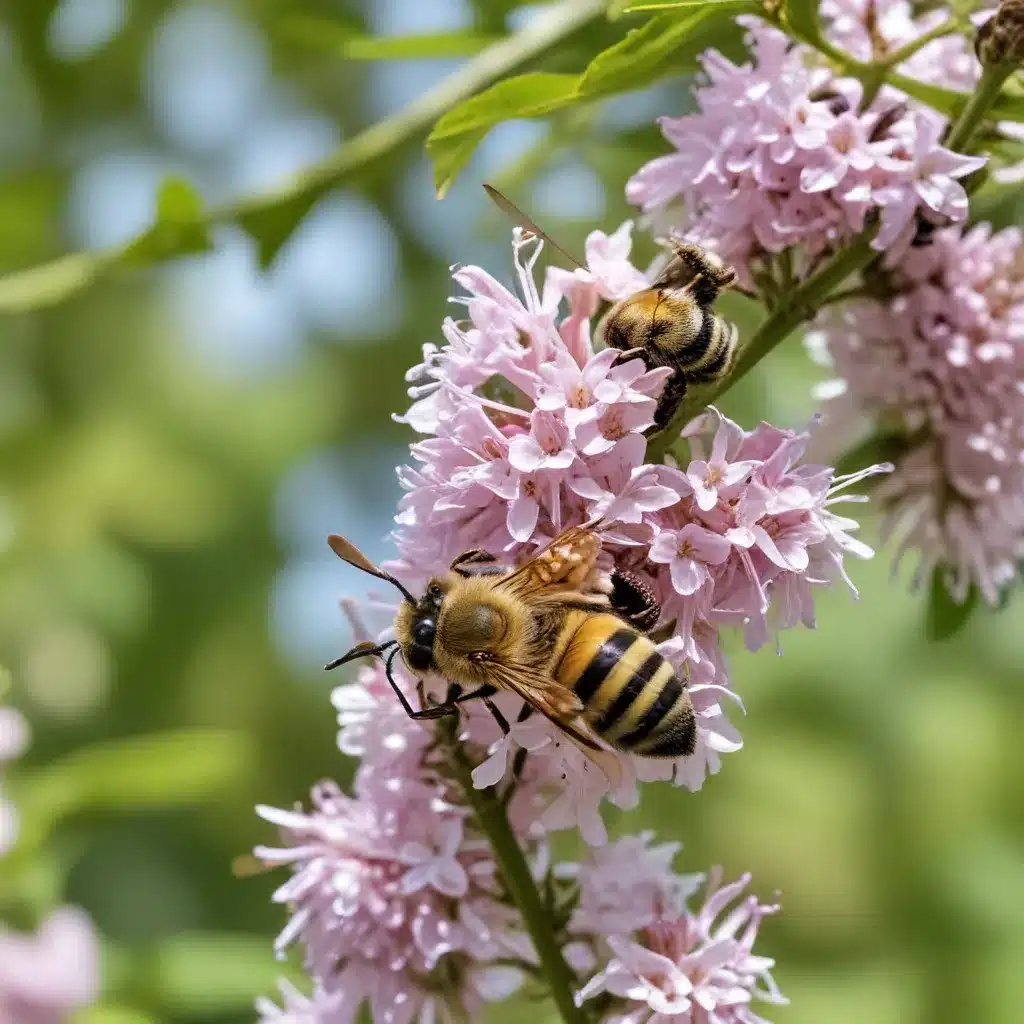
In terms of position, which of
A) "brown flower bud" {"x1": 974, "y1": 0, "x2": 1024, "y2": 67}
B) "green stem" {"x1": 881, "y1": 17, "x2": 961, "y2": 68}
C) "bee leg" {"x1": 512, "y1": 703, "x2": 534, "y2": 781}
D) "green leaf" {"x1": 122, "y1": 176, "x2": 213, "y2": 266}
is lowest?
"bee leg" {"x1": 512, "y1": 703, "x2": 534, "y2": 781}

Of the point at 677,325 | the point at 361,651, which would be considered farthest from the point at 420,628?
the point at 677,325

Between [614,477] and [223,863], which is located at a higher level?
[614,477]

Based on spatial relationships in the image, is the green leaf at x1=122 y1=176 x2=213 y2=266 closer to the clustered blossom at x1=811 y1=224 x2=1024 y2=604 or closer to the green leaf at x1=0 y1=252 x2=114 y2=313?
the green leaf at x1=0 y1=252 x2=114 y2=313

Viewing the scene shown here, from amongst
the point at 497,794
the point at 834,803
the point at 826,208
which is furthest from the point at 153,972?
→ the point at 834,803

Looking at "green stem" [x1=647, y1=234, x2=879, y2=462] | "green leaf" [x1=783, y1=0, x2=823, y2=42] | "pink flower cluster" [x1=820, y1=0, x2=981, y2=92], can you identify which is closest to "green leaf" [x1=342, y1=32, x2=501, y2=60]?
"pink flower cluster" [x1=820, y1=0, x2=981, y2=92]

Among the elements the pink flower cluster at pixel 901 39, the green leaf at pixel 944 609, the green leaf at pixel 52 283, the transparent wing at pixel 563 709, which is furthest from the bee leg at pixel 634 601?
the green leaf at pixel 52 283

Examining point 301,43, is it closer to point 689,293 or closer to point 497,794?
point 689,293

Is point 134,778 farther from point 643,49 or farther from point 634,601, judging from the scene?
point 643,49

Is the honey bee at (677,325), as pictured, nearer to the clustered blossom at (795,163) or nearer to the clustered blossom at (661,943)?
the clustered blossom at (795,163)
